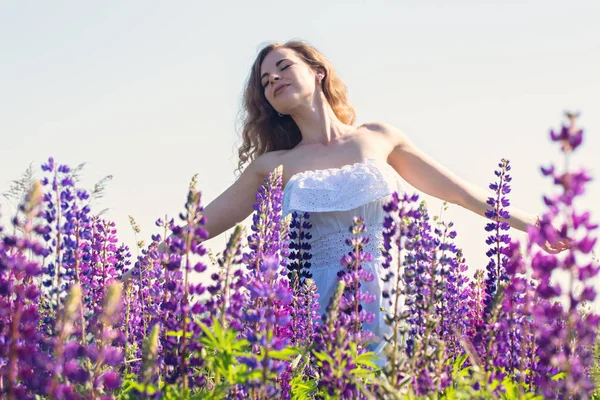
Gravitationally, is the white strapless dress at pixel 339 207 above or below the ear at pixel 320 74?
below

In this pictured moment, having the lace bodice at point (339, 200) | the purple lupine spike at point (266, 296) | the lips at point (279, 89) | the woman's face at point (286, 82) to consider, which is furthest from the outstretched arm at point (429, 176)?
the purple lupine spike at point (266, 296)

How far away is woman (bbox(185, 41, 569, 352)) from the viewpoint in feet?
21.6

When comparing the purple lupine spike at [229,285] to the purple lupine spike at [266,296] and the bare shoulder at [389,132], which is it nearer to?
the purple lupine spike at [266,296]

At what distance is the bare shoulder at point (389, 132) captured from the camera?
7371 mm

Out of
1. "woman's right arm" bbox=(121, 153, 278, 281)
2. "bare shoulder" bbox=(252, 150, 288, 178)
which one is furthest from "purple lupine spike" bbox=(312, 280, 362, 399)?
"bare shoulder" bbox=(252, 150, 288, 178)

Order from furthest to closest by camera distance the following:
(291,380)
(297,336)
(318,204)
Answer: (318,204)
(297,336)
(291,380)

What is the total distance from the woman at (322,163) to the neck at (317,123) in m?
0.01

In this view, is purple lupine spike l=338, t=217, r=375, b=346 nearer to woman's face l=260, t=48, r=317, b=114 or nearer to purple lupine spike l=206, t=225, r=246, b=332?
purple lupine spike l=206, t=225, r=246, b=332

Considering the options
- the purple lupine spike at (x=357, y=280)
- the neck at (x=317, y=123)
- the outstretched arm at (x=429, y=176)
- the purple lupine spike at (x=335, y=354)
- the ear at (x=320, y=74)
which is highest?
the ear at (x=320, y=74)

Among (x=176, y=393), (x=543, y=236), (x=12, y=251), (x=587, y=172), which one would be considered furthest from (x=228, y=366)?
(x=587, y=172)

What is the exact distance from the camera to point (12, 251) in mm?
2770

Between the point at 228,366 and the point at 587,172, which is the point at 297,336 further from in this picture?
the point at 587,172

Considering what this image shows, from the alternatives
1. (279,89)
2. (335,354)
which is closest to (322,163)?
(279,89)

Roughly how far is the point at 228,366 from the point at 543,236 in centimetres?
111
